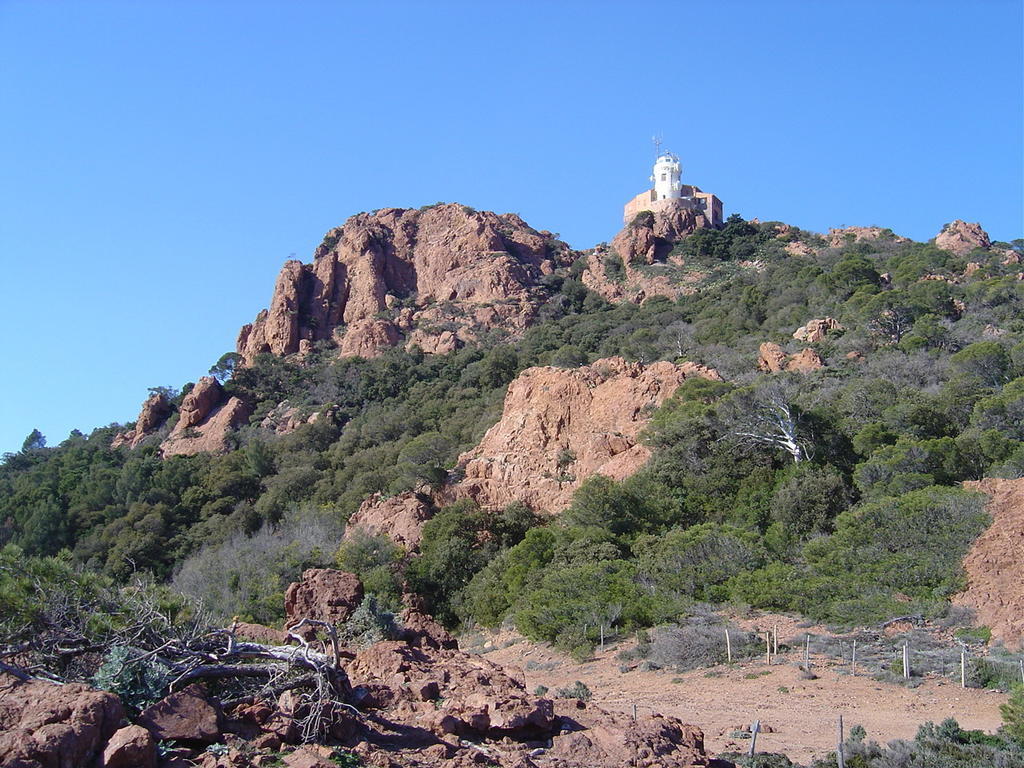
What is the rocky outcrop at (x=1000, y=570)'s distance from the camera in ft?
51.4

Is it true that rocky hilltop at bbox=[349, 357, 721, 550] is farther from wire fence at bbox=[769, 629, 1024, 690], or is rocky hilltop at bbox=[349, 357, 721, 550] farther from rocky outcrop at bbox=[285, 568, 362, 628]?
rocky outcrop at bbox=[285, 568, 362, 628]

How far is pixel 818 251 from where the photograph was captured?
2341 inches

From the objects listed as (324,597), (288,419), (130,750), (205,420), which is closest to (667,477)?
(324,597)

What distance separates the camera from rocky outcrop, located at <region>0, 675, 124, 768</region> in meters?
6.00

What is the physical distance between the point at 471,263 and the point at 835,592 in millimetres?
48607

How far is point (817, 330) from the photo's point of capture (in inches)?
1460

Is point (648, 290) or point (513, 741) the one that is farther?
point (648, 290)

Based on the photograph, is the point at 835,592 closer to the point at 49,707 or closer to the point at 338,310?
the point at 49,707

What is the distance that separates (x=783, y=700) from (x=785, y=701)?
72mm

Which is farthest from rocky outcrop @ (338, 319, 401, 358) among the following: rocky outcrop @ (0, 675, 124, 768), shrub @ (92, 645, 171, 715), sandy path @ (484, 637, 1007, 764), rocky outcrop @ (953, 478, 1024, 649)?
rocky outcrop @ (0, 675, 124, 768)

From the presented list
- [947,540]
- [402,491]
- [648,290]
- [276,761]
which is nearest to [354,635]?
[276,761]

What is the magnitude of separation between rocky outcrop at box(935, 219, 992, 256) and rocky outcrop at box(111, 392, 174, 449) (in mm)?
50015

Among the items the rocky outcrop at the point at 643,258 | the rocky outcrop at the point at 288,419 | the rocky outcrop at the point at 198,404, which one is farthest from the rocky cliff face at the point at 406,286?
the rocky outcrop at the point at 288,419

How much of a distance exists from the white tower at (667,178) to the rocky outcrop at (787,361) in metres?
39.4
